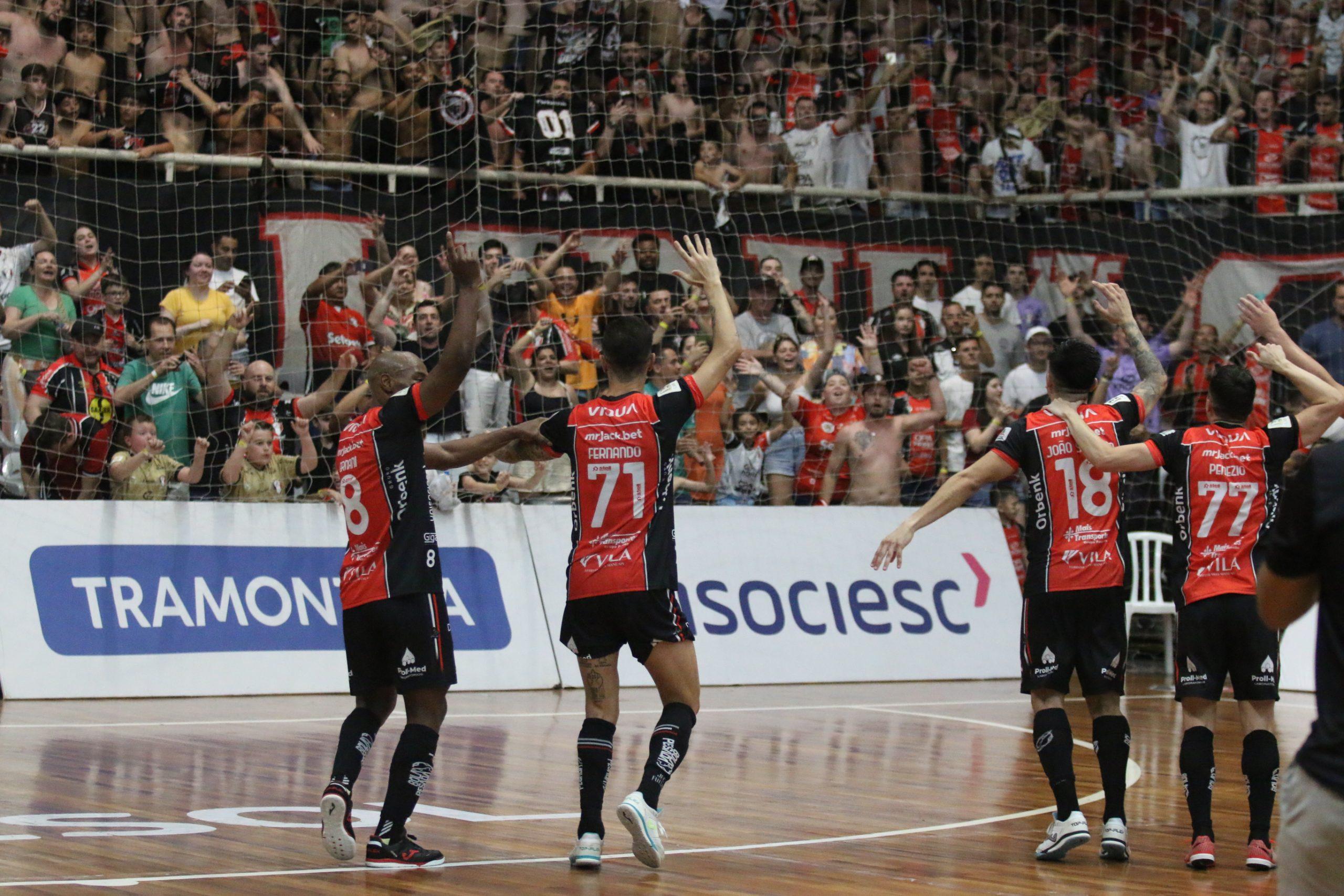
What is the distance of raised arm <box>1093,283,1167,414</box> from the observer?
6902 mm

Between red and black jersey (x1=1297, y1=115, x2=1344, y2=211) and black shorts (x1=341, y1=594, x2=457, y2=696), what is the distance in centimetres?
1453

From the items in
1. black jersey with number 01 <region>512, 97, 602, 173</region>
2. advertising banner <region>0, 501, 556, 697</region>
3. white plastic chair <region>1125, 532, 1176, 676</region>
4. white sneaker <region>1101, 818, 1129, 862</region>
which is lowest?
white plastic chair <region>1125, 532, 1176, 676</region>

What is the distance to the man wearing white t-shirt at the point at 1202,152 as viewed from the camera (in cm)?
1780

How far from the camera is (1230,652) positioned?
6590 mm

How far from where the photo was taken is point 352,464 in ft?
20.8

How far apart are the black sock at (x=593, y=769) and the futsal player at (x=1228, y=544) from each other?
2254mm

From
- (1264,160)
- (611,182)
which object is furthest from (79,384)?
(1264,160)

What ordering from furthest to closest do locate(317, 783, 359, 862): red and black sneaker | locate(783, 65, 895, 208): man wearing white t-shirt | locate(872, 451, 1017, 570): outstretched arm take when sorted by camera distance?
locate(783, 65, 895, 208): man wearing white t-shirt, locate(872, 451, 1017, 570): outstretched arm, locate(317, 783, 359, 862): red and black sneaker

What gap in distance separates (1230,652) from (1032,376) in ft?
30.5

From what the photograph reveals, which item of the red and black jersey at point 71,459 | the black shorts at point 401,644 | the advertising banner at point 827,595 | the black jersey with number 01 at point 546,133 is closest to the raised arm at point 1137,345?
the black shorts at point 401,644

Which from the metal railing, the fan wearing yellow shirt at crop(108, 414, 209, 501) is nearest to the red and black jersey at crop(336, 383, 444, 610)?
the fan wearing yellow shirt at crop(108, 414, 209, 501)

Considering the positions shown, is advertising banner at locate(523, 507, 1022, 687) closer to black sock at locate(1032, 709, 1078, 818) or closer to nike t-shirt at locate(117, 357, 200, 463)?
nike t-shirt at locate(117, 357, 200, 463)

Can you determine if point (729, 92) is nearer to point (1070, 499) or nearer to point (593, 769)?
point (1070, 499)

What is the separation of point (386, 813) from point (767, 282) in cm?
1003
